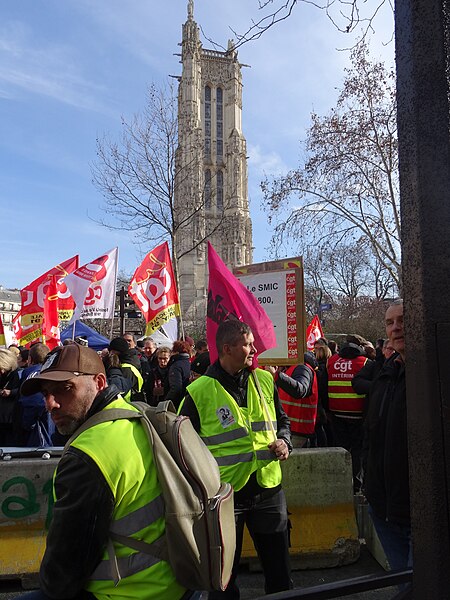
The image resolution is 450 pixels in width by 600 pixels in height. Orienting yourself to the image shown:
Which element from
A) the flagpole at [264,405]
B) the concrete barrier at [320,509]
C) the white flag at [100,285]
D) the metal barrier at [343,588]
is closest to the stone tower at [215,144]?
the white flag at [100,285]

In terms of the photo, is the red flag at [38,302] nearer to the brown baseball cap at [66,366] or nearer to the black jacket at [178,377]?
the black jacket at [178,377]

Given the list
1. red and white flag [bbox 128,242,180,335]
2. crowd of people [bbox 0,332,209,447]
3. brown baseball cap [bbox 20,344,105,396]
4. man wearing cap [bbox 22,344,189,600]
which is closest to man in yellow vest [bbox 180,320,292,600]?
brown baseball cap [bbox 20,344,105,396]

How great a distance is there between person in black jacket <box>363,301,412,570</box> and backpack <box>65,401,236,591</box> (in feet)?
3.94

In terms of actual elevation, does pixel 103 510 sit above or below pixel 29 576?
above

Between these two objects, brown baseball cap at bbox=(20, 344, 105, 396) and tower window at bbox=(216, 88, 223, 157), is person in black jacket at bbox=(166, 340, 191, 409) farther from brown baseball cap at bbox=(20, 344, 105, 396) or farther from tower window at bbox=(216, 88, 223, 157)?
tower window at bbox=(216, 88, 223, 157)

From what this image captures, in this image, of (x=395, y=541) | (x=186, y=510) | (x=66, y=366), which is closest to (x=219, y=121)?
(x=395, y=541)

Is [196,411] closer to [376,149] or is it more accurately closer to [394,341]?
[394,341]

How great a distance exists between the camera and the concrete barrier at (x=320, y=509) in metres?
4.80

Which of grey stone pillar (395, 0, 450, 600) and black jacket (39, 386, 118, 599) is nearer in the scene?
grey stone pillar (395, 0, 450, 600)

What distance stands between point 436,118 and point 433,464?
0.78 m

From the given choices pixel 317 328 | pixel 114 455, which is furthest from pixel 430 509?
pixel 317 328

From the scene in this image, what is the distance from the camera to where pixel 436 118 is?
1.21 m

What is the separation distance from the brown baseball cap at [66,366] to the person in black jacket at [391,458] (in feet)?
5.14

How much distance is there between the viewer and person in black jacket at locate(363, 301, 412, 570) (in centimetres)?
276
